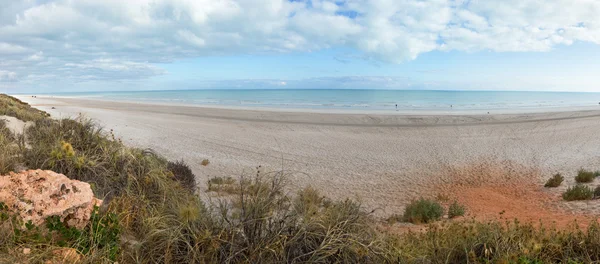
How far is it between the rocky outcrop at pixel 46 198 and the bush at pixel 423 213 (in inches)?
270

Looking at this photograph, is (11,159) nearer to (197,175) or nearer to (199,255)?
(199,255)

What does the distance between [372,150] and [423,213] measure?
33.8 feet

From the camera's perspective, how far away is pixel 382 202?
1113 centimetres

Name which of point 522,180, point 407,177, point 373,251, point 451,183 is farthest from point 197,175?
point 522,180

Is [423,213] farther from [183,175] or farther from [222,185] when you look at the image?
[183,175]

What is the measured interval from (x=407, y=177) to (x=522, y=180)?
408cm

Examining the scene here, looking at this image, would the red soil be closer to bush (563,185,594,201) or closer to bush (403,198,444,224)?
bush (563,185,594,201)

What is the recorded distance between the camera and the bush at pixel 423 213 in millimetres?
9078

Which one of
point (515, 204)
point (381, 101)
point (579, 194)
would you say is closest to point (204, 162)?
point (515, 204)

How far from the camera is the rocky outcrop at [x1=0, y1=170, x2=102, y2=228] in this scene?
14.2 feet

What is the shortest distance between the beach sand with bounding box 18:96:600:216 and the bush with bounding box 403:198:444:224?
0.82 metres

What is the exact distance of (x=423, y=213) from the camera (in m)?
9.20

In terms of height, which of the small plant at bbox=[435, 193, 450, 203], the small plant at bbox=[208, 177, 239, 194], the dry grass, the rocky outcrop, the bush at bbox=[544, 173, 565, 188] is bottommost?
the small plant at bbox=[435, 193, 450, 203]

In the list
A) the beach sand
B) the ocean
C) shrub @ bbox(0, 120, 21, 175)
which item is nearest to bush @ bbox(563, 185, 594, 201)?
the beach sand
